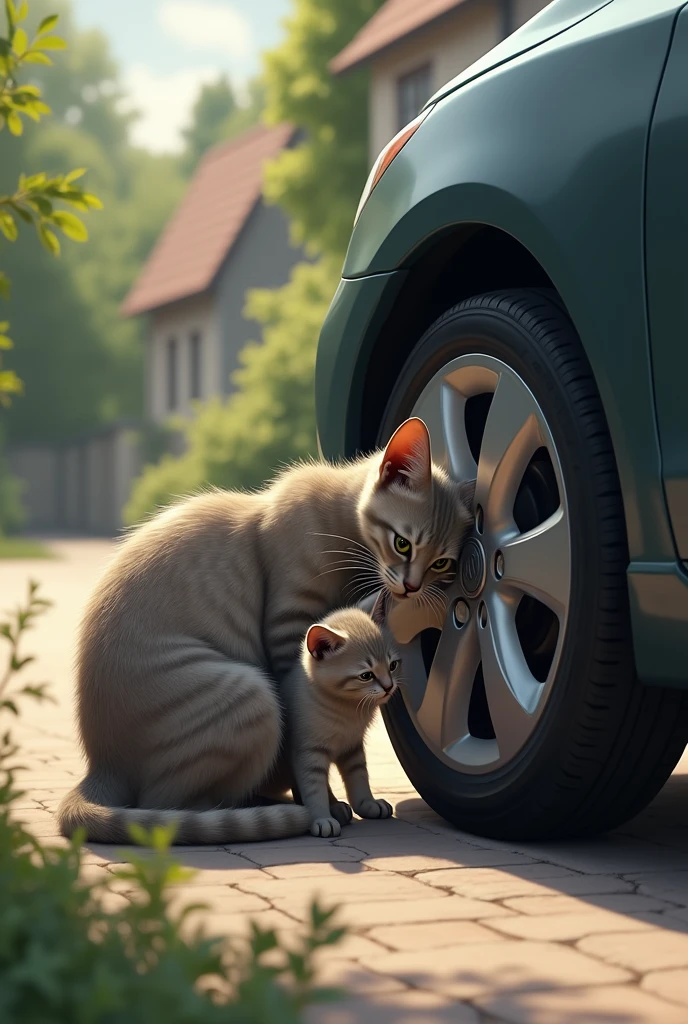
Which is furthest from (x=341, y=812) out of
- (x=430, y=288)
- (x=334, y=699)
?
(x=430, y=288)

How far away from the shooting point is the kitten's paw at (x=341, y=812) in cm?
420

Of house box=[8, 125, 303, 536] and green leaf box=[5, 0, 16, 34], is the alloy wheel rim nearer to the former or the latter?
green leaf box=[5, 0, 16, 34]

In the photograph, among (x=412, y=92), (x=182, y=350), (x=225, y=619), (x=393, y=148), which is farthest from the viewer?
(x=182, y=350)

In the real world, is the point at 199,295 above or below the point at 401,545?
above

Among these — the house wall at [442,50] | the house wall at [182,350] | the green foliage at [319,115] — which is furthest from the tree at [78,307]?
the house wall at [442,50]

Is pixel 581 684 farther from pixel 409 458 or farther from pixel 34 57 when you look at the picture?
pixel 34 57

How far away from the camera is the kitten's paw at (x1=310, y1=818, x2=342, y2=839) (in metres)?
3.97

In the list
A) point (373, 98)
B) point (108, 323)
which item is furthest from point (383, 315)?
point (108, 323)

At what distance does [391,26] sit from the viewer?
72.6ft

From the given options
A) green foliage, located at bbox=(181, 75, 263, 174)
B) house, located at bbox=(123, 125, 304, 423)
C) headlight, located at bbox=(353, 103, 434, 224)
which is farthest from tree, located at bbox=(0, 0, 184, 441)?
headlight, located at bbox=(353, 103, 434, 224)

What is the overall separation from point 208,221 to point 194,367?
360 centimetres

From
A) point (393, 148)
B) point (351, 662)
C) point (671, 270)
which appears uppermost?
point (393, 148)

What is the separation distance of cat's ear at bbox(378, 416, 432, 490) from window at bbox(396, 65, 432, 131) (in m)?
18.6

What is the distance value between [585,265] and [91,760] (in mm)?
1964
